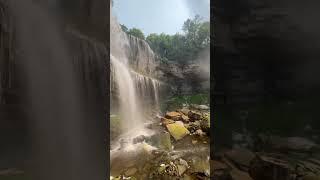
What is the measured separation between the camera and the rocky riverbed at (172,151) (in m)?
2.38

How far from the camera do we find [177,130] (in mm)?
2449

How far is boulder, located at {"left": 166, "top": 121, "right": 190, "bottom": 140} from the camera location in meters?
2.44

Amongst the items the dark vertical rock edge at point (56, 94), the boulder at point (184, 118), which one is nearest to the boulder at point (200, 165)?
the boulder at point (184, 118)

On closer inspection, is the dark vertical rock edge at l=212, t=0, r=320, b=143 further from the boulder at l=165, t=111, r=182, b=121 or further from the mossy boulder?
the boulder at l=165, t=111, r=182, b=121

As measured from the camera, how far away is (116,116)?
2430 mm

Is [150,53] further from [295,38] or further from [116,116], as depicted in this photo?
[295,38]

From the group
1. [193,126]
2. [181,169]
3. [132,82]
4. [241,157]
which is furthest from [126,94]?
[241,157]

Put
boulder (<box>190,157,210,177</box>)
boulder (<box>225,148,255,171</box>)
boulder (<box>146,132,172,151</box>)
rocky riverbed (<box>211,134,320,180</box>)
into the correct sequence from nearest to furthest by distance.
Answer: rocky riverbed (<box>211,134,320,180</box>) → boulder (<box>225,148,255,171</box>) → boulder (<box>190,157,210,177</box>) → boulder (<box>146,132,172,151</box>)

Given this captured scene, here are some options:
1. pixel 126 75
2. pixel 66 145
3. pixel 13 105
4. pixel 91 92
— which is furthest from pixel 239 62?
pixel 13 105

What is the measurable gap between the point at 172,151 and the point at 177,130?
0.16m

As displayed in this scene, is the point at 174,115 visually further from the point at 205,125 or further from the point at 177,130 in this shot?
the point at 205,125

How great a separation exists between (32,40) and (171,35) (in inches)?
39.7

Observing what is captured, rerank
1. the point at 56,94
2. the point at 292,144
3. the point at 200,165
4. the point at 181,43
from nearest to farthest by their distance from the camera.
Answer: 1. the point at 292,144
2. the point at 56,94
3. the point at 200,165
4. the point at 181,43

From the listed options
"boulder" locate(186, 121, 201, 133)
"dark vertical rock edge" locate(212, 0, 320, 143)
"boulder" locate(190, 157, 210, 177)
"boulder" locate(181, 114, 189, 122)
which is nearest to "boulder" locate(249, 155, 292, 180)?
"dark vertical rock edge" locate(212, 0, 320, 143)
